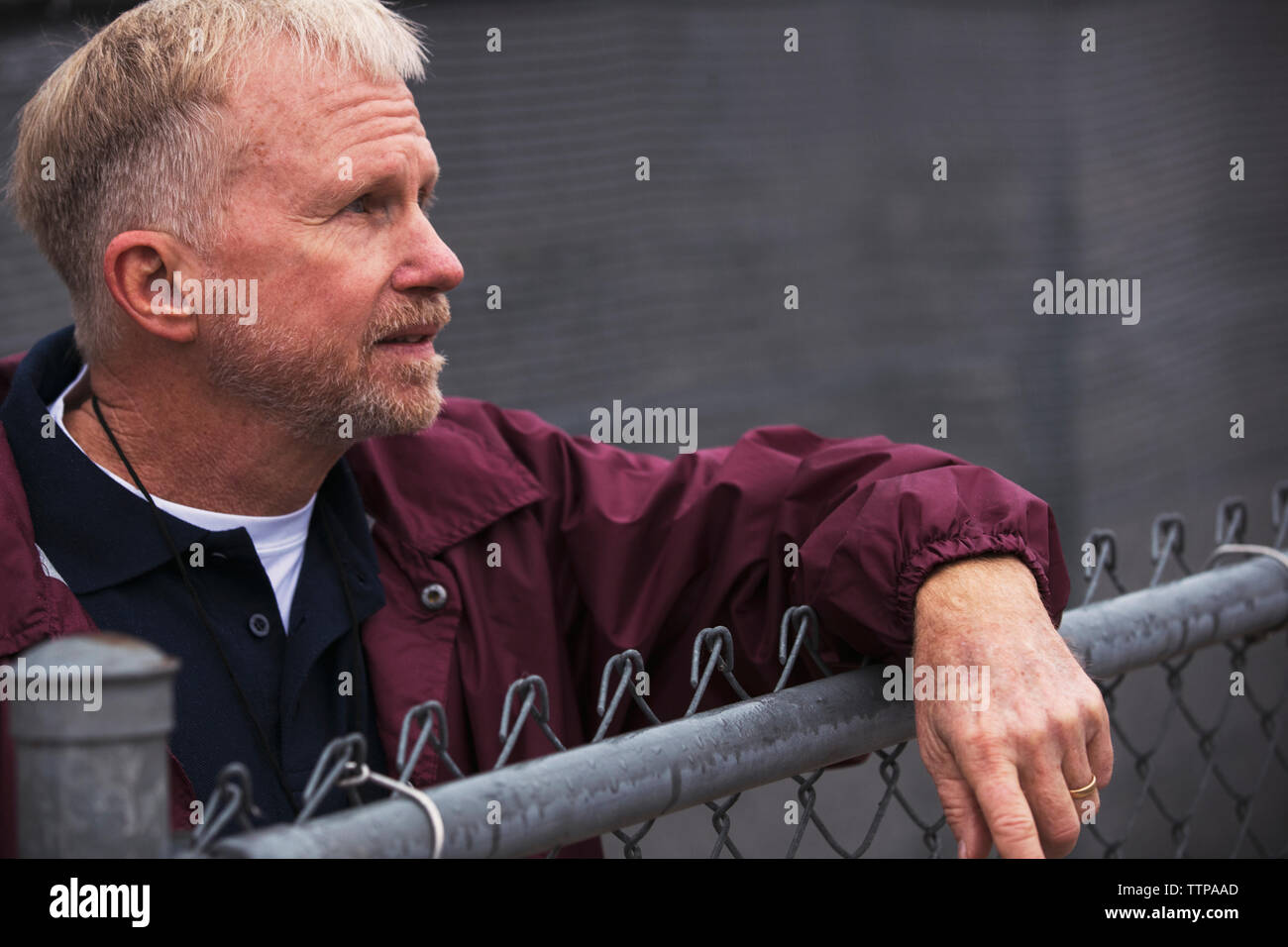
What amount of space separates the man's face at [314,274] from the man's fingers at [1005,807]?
3.28 feet

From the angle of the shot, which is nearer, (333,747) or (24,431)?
(333,747)

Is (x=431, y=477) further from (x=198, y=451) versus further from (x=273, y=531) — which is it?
(x=198, y=451)

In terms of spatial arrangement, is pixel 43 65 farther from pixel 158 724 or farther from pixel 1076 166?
pixel 1076 166

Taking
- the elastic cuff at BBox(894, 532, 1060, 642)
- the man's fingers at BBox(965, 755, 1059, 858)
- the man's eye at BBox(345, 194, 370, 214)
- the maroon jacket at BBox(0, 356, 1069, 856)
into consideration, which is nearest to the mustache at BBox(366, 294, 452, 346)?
the man's eye at BBox(345, 194, 370, 214)

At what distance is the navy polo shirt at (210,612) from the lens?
199 centimetres

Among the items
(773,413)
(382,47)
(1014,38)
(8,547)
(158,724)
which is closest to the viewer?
(158,724)

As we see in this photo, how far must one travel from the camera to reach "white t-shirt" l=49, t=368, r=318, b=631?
85.2 inches

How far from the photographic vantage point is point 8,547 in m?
1.77

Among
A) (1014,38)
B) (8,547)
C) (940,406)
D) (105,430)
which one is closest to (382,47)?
(105,430)

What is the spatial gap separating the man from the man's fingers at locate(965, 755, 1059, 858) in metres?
0.33

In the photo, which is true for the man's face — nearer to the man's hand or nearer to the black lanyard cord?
the black lanyard cord

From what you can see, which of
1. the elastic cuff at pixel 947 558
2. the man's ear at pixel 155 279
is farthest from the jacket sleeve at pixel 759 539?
the man's ear at pixel 155 279
